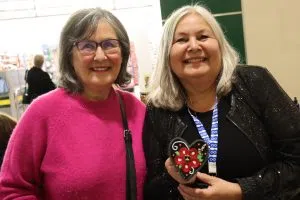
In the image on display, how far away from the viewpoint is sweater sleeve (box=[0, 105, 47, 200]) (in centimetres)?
157

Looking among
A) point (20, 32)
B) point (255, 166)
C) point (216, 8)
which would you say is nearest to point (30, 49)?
point (20, 32)

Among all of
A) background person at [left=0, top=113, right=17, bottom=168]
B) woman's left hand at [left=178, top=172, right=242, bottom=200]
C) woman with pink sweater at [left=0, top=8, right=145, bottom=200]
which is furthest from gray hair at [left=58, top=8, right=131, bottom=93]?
background person at [left=0, top=113, right=17, bottom=168]

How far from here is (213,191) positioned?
57.1 inches

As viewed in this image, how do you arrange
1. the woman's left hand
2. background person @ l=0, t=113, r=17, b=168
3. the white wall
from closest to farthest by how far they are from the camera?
the woman's left hand → background person @ l=0, t=113, r=17, b=168 → the white wall

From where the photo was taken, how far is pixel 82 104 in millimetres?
1722

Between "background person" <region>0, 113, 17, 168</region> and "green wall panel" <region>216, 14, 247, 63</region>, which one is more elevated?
"green wall panel" <region>216, 14, 247, 63</region>

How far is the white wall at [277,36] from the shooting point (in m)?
3.44

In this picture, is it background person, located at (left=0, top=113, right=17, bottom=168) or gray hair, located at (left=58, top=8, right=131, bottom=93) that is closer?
gray hair, located at (left=58, top=8, right=131, bottom=93)

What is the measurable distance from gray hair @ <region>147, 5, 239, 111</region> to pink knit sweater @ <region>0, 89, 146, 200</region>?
0.28m

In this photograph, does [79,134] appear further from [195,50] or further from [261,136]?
[261,136]

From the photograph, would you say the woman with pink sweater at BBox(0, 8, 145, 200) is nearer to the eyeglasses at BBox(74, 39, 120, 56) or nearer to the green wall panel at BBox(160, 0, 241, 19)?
the eyeglasses at BBox(74, 39, 120, 56)

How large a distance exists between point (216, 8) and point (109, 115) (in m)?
2.32

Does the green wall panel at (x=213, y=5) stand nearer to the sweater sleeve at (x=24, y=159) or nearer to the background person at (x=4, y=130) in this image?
the background person at (x=4, y=130)

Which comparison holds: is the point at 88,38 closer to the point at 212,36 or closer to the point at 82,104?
the point at 82,104
